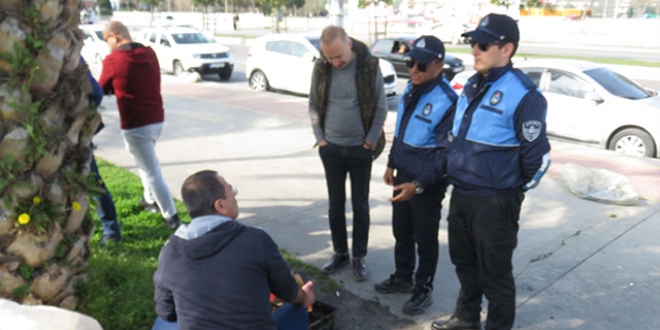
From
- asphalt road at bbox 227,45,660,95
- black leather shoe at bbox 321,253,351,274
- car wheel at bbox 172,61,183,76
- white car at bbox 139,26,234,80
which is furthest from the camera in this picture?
car wheel at bbox 172,61,183,76

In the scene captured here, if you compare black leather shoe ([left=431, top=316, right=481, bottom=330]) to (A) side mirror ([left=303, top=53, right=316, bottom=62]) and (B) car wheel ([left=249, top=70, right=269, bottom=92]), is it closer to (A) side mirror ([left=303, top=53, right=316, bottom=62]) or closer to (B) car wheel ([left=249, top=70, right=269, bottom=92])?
(A) side mirror ([left=303, top=53, right=316, bottom=62])

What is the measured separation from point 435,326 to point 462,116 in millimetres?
1392

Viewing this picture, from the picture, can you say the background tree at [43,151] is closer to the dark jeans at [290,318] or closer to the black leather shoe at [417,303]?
the dark jeans at [290,318]

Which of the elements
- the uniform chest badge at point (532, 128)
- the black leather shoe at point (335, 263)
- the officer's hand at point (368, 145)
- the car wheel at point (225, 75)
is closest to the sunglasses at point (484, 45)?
the uniform chest badge at point (532, 128)

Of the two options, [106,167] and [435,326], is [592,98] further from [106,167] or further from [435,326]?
[106,167]

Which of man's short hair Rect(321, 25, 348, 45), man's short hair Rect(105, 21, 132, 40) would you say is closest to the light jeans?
man's short hair Rect(105, 21, 132, 40)

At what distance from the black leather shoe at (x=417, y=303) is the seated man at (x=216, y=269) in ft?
5.07

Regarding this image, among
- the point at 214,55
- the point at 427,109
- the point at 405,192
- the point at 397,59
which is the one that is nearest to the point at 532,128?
the point at 427,109

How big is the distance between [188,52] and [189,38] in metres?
1.41

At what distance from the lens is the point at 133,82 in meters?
4.86

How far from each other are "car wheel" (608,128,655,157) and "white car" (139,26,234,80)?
41.6ft

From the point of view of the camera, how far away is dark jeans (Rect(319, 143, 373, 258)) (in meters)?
4.24

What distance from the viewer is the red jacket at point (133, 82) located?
4.81 meters

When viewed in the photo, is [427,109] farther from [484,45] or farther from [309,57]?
[309,57]
